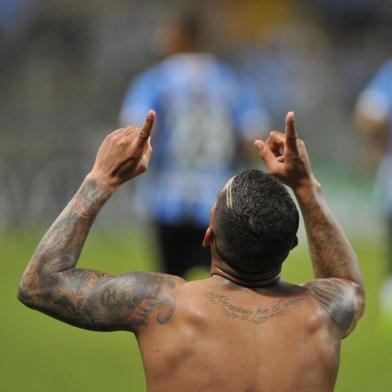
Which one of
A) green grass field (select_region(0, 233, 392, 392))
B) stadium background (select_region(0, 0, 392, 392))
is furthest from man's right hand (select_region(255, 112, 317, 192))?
stadium background (select_region(0, 0, 392, 392))

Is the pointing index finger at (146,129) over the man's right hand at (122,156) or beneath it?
over

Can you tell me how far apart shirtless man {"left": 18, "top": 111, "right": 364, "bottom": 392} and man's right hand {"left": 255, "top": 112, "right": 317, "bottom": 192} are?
4 cm

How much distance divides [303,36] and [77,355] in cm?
1473

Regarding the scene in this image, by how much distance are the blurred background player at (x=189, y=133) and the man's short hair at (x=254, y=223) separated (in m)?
4.69

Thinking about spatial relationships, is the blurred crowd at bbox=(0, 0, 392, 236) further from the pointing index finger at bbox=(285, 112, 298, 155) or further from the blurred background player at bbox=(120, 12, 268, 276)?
the pointing index finger at bbox=(285, 112, 298, 155)

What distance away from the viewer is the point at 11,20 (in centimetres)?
2197

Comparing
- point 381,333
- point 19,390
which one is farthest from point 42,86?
point 19,390

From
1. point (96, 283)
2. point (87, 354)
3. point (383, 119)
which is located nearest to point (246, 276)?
point (96, 283)

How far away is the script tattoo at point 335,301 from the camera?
4044mm

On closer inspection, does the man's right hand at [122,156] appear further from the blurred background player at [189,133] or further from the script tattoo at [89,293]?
the blurred background player at [189,133]

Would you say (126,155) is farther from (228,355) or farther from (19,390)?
(19,390)

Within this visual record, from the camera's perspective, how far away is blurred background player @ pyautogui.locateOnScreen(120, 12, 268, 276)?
8.64 metres

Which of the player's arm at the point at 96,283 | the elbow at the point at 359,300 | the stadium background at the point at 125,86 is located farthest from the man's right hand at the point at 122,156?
the stadium background at the point at 125,86

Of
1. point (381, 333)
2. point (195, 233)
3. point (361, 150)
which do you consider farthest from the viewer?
point (361, 150)
